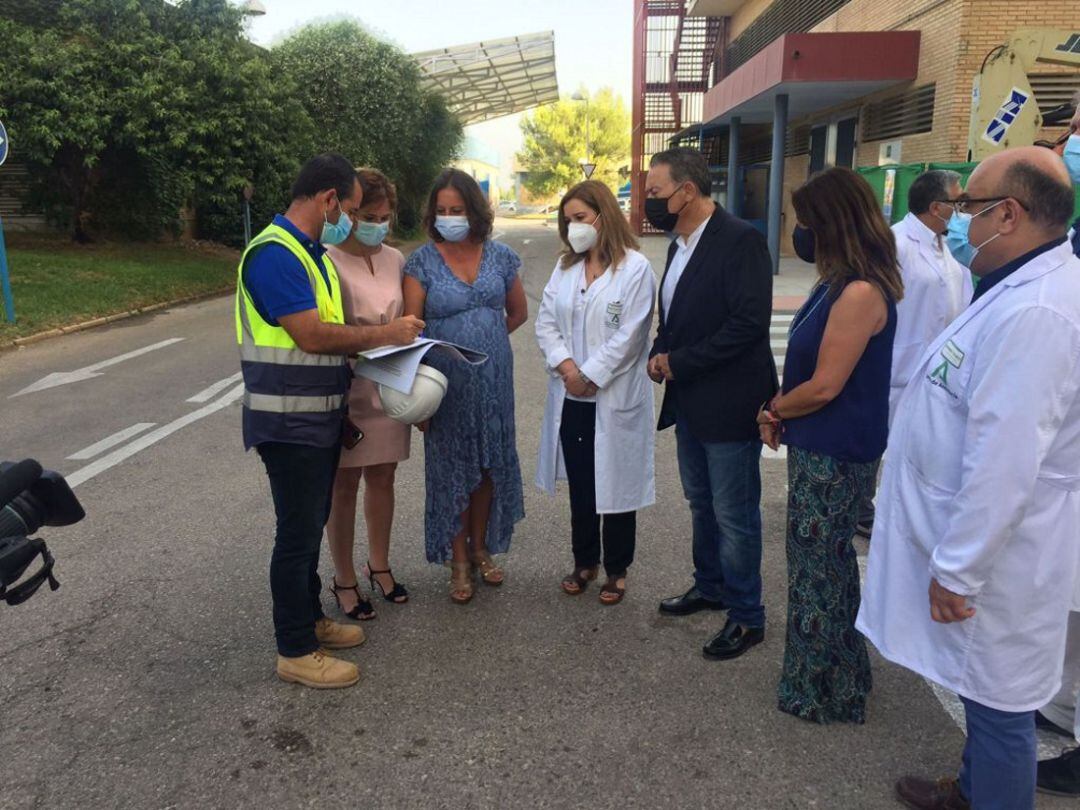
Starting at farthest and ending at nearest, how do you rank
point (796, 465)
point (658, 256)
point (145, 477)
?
point (658, 256), point (145, 477), point (796, 465)

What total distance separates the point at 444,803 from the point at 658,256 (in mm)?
21894

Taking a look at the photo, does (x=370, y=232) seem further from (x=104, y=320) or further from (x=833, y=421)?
(x=104, y=320)

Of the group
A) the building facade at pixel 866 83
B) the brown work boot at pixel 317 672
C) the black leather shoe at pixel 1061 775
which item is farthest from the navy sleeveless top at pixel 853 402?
the building facade at pixel 866 83

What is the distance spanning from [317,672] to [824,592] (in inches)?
73.6

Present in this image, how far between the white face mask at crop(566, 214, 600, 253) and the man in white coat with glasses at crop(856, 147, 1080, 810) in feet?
5.64

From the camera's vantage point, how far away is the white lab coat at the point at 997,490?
6.16 ft

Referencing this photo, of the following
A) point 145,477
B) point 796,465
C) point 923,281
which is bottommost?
point 145,477

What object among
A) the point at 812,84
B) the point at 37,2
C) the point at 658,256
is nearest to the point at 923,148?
the point at 812,84

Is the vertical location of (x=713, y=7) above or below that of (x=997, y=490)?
above

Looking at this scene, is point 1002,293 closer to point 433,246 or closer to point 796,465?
point 796,465

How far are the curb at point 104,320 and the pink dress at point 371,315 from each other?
9171mm

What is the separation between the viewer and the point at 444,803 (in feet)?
8.38

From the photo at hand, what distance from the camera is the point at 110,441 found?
6.62 metres

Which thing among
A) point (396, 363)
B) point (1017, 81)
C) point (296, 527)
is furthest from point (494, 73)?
point (296, 527)
